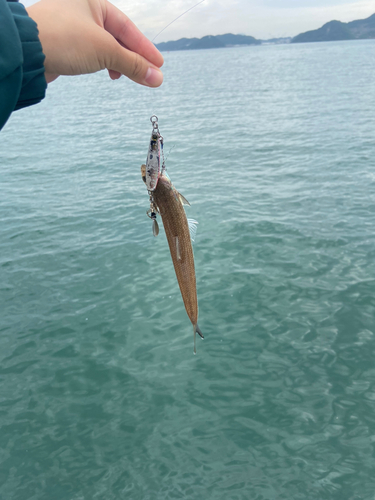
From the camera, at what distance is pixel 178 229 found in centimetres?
296

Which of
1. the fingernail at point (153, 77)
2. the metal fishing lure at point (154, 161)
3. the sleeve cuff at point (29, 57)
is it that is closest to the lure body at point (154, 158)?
the metal fishing lure at point (154, 161)

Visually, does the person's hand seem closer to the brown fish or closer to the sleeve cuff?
the sleeve cuff

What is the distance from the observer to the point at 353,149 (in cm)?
2162

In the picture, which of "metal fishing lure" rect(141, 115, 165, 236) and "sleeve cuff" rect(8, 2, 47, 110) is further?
"metal fishing lure" rect(141, 115, 165, 236)

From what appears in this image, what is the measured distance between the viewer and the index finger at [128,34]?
237 cm

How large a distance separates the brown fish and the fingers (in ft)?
1.85

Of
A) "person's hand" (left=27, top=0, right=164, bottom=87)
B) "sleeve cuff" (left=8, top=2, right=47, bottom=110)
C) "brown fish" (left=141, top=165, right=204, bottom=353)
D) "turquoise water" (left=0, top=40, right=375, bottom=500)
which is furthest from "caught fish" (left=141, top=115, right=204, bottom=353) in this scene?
"turquoise water" (left=0, top=40, right=375, bottom=500)

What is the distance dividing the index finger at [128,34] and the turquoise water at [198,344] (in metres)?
5.76

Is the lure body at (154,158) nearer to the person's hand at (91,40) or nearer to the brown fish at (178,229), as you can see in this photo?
the brown fish at (178,229)

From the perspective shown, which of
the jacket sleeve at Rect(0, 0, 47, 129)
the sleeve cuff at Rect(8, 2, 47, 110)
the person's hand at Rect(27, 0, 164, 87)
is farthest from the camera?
the person's hand at Rect(27, 0, 164, 87)

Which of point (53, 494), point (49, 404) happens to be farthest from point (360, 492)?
point (49, 404)

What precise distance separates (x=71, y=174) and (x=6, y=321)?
1243 cm

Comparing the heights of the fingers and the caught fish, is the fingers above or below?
above

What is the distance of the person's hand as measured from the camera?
6.66 feet
